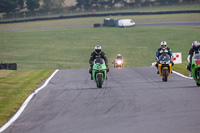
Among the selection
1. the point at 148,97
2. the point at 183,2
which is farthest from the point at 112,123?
the point at 183,2

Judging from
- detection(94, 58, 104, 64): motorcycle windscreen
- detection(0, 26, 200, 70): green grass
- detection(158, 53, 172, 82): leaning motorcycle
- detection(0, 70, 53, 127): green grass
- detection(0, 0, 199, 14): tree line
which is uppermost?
detection(0, 0, 199, 14): tree line

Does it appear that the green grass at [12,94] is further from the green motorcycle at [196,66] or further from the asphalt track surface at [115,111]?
the green motorcycle at [196,66]

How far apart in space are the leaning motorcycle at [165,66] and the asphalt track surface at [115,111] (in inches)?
64.5

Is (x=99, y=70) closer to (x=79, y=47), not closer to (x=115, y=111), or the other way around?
(x=115, y=111)

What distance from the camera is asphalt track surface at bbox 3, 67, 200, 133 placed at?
8.08m

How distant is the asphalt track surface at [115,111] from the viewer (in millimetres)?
8078

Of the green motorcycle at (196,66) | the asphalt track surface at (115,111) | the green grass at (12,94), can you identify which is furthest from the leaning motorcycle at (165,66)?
the green grass at (12,94)

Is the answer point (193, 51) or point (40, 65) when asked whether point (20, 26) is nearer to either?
point (40, 65)

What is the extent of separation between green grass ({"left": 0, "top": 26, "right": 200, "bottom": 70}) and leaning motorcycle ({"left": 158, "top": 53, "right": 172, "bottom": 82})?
20.3 meters

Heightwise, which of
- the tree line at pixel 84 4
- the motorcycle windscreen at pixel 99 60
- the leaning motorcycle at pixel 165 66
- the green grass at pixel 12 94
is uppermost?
the tree line at pixel 84 4

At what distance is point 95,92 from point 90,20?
79.2 metres

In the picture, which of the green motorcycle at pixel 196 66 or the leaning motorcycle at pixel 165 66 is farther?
the leaning motorcycle at pixel 165 66

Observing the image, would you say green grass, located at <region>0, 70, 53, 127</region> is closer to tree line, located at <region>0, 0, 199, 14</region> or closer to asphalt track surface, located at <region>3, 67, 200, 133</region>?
asphalt track surface, located at <region>3, 67, 200, 133</region>

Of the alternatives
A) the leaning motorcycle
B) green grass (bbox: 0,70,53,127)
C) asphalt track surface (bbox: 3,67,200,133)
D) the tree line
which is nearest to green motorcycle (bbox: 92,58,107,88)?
asphalt track surface (bbox: 3,67,200,133)
